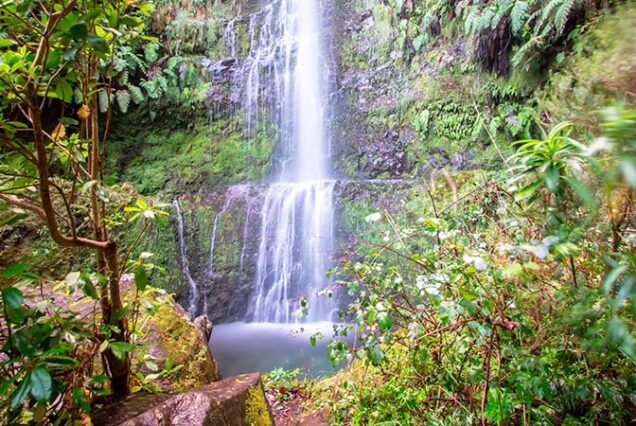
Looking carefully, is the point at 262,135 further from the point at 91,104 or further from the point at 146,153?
the point at 91,104

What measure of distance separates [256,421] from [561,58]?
6.29m

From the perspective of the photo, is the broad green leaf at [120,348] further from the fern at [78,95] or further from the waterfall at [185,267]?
the waterfall at [185,267]

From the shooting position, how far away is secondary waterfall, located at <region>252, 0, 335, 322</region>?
282 inches

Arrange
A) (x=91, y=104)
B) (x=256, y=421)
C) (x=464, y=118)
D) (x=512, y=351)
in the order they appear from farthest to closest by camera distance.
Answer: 1. (x=464, y=118)
2. (x=256, y=421)
3. (x=91, y=104)
4. (x=512, y=351)

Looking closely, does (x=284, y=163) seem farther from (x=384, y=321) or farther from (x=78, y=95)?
(x=384, y=321)

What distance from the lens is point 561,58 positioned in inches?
214

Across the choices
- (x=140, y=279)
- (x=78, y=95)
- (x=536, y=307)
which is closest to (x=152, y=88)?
(x=78, y=95)

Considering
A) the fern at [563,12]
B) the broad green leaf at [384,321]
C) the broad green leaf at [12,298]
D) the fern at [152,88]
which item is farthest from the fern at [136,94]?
the broad green leaf at [384,321]

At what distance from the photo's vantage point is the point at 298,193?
776 centimetres

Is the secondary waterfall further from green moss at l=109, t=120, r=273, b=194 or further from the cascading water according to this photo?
green moss at l=109, t=120, r=273, b=194

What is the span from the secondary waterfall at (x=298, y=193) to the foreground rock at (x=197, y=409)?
9.49 feet

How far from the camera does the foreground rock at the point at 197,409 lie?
5.23 ft

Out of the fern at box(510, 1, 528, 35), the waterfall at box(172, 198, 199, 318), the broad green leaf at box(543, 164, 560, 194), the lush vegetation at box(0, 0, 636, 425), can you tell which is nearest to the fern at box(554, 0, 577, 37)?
the lush vegetation at box(0, 0, 636, 425)

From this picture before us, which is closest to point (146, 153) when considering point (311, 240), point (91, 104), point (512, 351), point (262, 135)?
point (262, 135)
